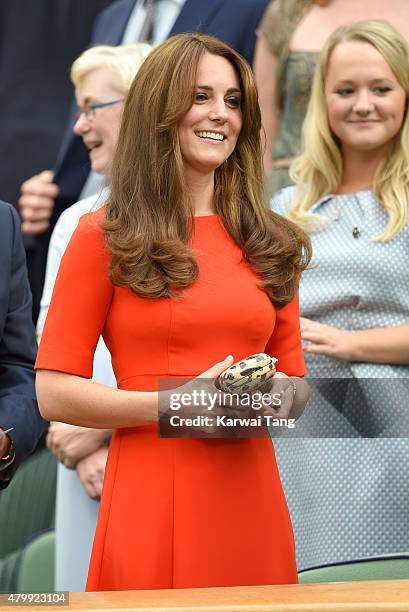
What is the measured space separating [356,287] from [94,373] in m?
0.75

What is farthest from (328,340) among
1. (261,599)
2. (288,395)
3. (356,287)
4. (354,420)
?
(261,599)

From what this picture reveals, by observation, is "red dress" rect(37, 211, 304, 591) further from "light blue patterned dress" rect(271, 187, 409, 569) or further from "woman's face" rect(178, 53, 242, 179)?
"light blue patterned dress" rect(271, 187, 409, 569)

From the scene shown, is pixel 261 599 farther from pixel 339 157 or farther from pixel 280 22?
pixel 280 22

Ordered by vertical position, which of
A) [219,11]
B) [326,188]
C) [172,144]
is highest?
[219,11]

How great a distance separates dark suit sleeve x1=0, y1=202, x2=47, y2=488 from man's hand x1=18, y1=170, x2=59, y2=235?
1.61 meters

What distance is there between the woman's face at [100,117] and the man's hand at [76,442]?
787 millimetres

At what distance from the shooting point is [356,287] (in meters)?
3.42

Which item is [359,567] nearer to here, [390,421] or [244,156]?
[390,421]

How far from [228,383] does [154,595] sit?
1.26 ft

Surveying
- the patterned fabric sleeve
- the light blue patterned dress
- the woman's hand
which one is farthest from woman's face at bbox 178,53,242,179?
the patterned fabric sleeve

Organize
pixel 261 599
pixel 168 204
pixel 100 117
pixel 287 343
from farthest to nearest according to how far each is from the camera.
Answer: pixel 100 117 → pixel 287 343 → pixel 168 204 → pixel 261 599

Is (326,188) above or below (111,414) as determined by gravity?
above

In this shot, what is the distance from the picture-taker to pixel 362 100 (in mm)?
3539

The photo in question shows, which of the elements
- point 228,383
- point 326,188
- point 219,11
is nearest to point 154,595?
point 228,383
